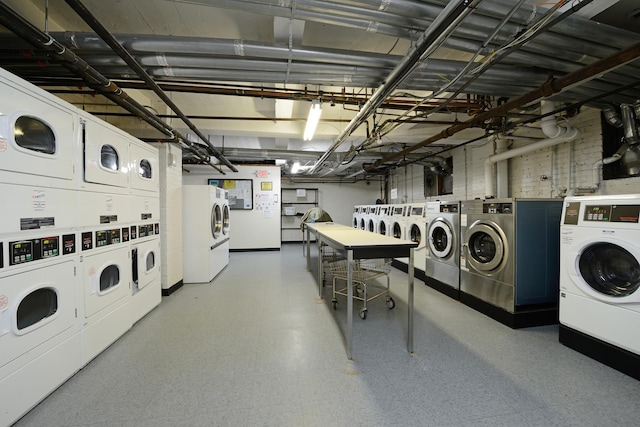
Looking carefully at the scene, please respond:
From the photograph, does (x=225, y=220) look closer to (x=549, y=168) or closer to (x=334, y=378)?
(x=334, y=378)

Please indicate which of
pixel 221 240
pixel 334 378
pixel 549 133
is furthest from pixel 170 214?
pixel 549 133

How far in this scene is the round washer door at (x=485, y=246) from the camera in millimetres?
2775

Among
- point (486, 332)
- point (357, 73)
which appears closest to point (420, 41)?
point (357, 73)

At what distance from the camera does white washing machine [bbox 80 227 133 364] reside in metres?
2.02

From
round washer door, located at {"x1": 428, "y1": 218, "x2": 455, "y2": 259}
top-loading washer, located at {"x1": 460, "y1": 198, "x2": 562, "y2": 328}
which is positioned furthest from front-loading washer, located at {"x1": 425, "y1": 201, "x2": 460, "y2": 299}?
top-loading washer, located at {"x1": 460, "y1": 198, "x2": 562, "y2": 328}

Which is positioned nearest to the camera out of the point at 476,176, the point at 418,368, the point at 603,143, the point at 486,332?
the point at 418,368

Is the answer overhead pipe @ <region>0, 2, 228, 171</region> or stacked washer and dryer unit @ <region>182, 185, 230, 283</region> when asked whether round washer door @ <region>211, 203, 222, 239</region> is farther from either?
overhead pipe @ <region>0, 2, 228, 171</region>

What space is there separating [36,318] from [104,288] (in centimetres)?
69

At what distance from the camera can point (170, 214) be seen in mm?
3873

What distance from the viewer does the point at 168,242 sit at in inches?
149

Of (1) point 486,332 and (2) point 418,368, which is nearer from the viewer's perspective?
(2) point 418,368

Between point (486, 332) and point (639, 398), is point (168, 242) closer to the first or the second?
point (486, 332)

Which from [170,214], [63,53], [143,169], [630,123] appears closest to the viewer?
[63,53]

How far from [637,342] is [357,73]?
3.01 metres
